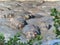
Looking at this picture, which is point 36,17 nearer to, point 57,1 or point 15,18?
point 15,18

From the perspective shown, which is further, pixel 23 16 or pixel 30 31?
pixel 23 16

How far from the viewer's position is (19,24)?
977 cm

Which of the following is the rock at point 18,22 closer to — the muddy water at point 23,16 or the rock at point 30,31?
the muddy water at point 23,16

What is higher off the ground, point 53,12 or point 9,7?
point 53,12

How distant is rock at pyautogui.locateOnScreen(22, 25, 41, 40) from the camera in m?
9.08

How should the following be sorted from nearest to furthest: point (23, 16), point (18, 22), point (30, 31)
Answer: point (30, 31) < point (18, 22) < point (23, 16)

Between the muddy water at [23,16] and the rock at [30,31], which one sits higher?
the muddy water at [23,16]

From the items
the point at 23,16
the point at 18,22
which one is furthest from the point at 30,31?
the point at 23,16

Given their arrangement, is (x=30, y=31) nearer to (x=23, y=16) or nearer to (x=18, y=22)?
Answer: (x=18, y=22)

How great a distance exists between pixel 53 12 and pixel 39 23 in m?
6.92

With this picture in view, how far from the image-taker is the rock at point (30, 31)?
908cm

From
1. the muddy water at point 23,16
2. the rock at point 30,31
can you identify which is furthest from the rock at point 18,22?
the rock at point 30,31

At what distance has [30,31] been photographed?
9281 millimetres

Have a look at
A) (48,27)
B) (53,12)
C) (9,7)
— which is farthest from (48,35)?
(53,12)
